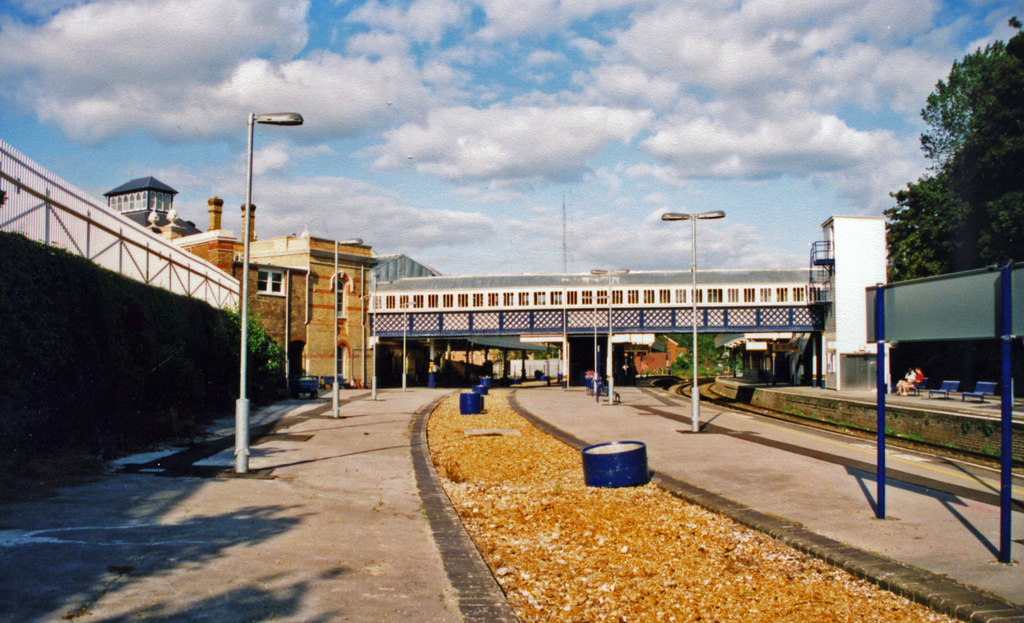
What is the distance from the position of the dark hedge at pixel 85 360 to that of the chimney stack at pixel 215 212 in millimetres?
35081

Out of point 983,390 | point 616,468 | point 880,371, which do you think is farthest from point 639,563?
point 983,390

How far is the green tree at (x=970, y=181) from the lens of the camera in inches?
1529

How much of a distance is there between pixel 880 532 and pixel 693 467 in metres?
5.40

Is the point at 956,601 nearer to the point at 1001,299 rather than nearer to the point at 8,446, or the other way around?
the point at 1001,299

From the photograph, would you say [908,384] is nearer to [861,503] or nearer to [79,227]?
[861,503]

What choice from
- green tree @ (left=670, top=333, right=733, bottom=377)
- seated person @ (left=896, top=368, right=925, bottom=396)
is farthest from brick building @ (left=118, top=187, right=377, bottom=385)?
green tree @ (left=670, top=333, right=733, bottom=377)

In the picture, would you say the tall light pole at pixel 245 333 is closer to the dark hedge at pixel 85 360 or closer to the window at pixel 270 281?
the dark hedge at pixel 85 360

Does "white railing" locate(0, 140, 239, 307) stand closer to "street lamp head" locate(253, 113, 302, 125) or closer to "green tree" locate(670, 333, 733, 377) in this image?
"street lamp head" locate(253, 113, 302, 125)

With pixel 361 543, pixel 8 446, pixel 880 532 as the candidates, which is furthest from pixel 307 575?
pixel 8 446

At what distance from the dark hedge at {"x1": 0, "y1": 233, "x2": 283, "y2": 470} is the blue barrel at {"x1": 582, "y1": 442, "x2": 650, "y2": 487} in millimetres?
8431

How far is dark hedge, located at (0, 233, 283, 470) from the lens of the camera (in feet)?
38.7

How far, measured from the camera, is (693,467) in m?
13.4

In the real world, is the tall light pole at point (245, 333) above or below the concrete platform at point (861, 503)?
above

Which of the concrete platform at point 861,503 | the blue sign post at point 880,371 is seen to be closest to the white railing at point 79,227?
the concrete platform at point 861,503
